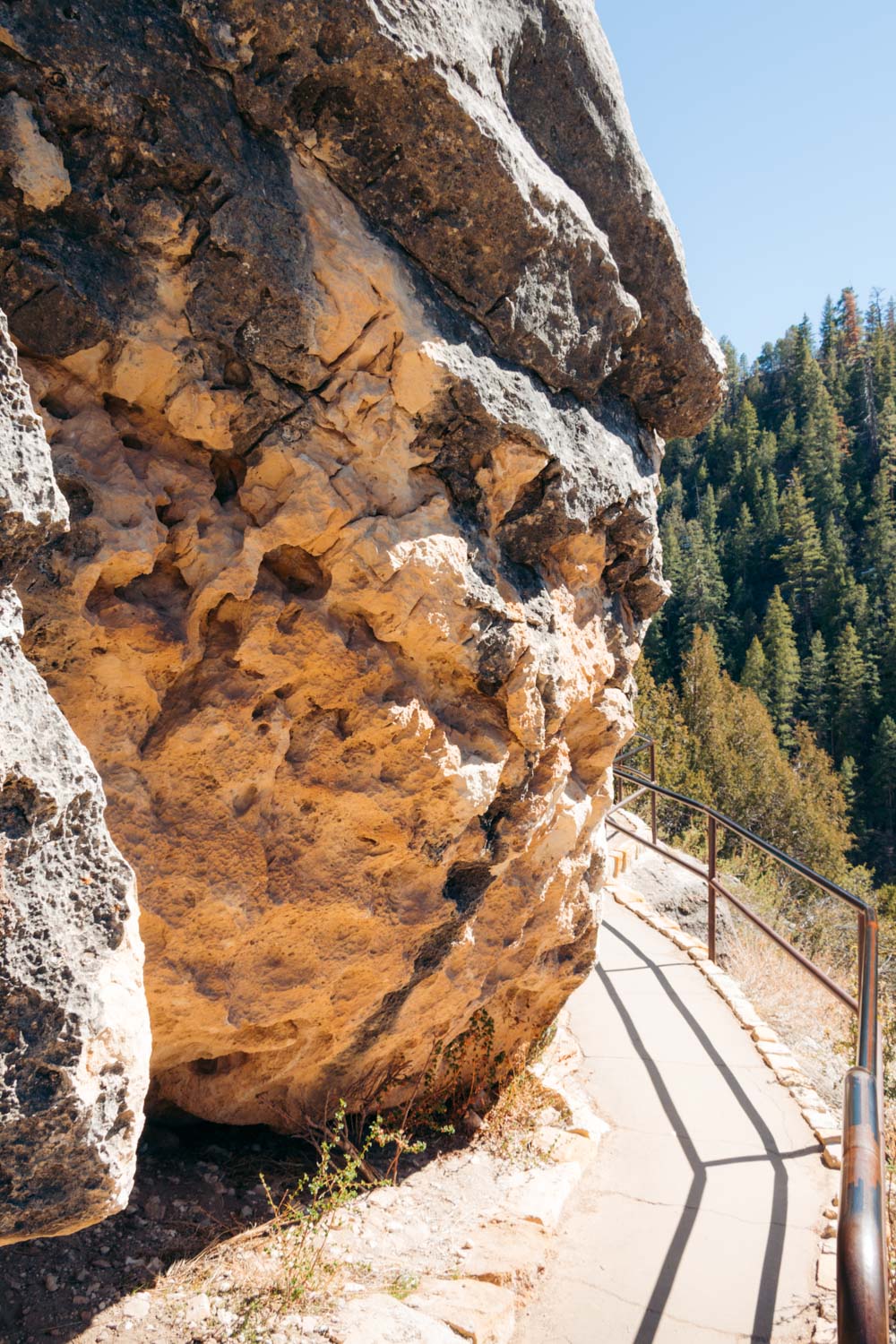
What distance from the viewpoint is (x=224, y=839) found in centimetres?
273

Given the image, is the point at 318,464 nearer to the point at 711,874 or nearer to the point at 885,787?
the point at 711,874

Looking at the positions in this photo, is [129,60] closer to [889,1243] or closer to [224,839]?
[224,839]

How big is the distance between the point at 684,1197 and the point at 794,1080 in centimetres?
109

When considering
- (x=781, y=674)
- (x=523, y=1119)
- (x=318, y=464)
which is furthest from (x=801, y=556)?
(x=318, y=464)

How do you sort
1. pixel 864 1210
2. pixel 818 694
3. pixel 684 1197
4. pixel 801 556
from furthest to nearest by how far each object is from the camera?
pixel 801 556 < pixel 818 694 < pixel 684 1197 < pixel 864 1210

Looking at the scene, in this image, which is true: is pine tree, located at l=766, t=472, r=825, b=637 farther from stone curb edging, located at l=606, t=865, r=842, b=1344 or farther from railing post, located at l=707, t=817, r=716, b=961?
railing post, located at l=707, t=817, r=716, b=961

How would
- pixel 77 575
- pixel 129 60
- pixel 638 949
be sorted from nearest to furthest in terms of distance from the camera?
pixel 129 60 → pixel 77 575 → pixel 638 949

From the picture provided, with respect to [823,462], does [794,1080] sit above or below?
below

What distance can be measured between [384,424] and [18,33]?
127cm

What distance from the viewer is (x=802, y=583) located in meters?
58.1

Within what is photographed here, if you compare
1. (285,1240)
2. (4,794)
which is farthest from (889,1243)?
(4,794)

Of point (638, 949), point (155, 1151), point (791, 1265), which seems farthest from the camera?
point (638, 949)

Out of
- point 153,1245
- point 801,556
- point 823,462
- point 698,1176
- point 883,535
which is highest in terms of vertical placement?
point 823,462

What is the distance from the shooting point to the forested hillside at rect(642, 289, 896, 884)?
37.2 metres
